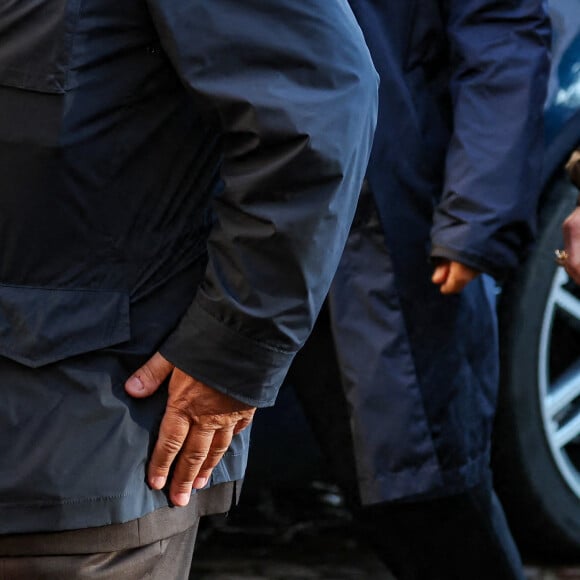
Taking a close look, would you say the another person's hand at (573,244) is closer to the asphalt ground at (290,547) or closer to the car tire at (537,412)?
the car tire at (537,412)

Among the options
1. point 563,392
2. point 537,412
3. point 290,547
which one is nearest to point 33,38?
point 537,412

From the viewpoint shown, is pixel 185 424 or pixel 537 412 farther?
pixel 537 412

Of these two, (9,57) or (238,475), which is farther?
(238,475)

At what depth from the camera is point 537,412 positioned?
3.29 m

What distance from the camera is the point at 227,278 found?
1.61 metres

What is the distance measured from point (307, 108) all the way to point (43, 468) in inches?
20.6

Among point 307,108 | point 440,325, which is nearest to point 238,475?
point 307,108

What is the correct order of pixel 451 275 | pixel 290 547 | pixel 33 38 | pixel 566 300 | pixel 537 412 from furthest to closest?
pixel 290 547, pixel 566 300, pixel 537 412, pixel 451 275, pixel 33 38

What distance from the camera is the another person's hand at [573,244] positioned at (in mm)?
2463

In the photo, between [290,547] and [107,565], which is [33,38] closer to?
[107,565]

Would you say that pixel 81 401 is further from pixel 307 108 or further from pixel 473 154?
pixel 473 154

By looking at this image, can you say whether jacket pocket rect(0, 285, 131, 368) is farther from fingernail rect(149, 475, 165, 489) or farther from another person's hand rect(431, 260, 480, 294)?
another person's hand rect(431, 260, 480, 294)

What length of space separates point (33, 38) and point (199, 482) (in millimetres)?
602

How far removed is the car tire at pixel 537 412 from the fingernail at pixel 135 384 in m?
1.77
